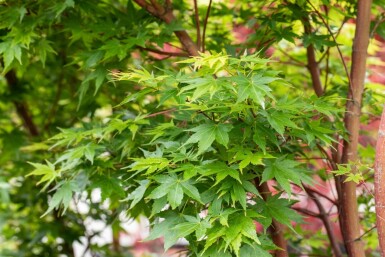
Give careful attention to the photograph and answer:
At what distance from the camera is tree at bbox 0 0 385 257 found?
1574mm

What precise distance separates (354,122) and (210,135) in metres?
0.77

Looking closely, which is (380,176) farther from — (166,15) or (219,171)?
(166,15)

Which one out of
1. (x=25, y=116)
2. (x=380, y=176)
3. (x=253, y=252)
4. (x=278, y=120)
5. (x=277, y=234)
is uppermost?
(x=278, y=120)

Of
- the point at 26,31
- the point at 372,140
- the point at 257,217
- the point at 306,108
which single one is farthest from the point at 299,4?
the point at 372,140

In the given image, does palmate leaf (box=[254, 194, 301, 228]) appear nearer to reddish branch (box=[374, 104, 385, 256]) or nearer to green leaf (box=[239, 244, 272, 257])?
green leaf (box=[239, 244, 272, 257])

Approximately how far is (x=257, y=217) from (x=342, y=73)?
1410mm

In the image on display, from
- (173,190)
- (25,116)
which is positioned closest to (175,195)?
(173,190)

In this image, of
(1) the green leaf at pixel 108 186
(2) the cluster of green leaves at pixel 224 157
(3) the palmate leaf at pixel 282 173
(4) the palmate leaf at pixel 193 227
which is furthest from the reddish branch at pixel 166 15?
(4) the palmate leaf at pixel 193 227

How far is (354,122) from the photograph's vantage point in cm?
210

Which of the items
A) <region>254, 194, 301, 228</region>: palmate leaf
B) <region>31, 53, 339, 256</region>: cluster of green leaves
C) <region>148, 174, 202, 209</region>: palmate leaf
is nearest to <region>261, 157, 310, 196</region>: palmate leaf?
<region>31, 53, 339, 256</region>: cluster of green leaves

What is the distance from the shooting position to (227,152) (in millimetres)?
1654

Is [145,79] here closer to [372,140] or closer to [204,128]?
[204,128]

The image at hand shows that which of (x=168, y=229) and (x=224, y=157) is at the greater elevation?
(x=224, y=157)

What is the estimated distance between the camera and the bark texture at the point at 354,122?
6.74ft
